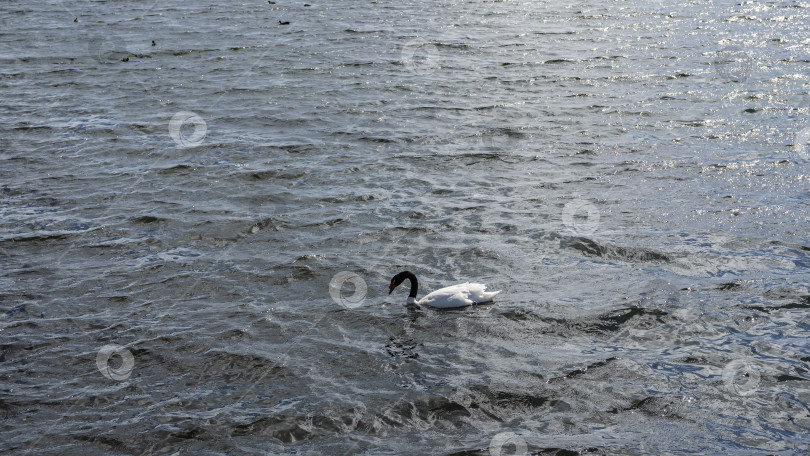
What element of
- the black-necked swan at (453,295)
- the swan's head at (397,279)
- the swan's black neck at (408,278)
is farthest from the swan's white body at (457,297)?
the swan's head at (397,279)

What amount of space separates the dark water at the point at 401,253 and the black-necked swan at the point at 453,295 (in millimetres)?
221

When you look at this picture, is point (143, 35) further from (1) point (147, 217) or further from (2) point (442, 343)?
(2) point (442, 343)

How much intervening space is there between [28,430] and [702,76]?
889 inches

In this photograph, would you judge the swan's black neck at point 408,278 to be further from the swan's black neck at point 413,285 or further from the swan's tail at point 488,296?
the swan's tail at point 488,296

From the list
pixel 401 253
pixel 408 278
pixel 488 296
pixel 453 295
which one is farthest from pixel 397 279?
pixel 401 253

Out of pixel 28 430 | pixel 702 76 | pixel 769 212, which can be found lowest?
pixel 28 430

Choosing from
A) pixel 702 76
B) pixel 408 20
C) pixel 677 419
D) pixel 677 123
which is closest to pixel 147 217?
pixel 677 419

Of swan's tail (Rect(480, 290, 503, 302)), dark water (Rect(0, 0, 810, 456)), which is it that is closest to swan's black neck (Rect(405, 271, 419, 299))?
dark water (Rect(0, 0, 810, 456))

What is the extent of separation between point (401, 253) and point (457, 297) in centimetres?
233

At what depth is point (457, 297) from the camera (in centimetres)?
1252

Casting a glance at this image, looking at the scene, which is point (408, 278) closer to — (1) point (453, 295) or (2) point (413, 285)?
(2) point (413, 285)

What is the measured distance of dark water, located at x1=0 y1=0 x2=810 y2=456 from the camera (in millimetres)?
10070

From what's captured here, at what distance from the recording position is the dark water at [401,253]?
10070mm

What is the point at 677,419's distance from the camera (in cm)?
995
